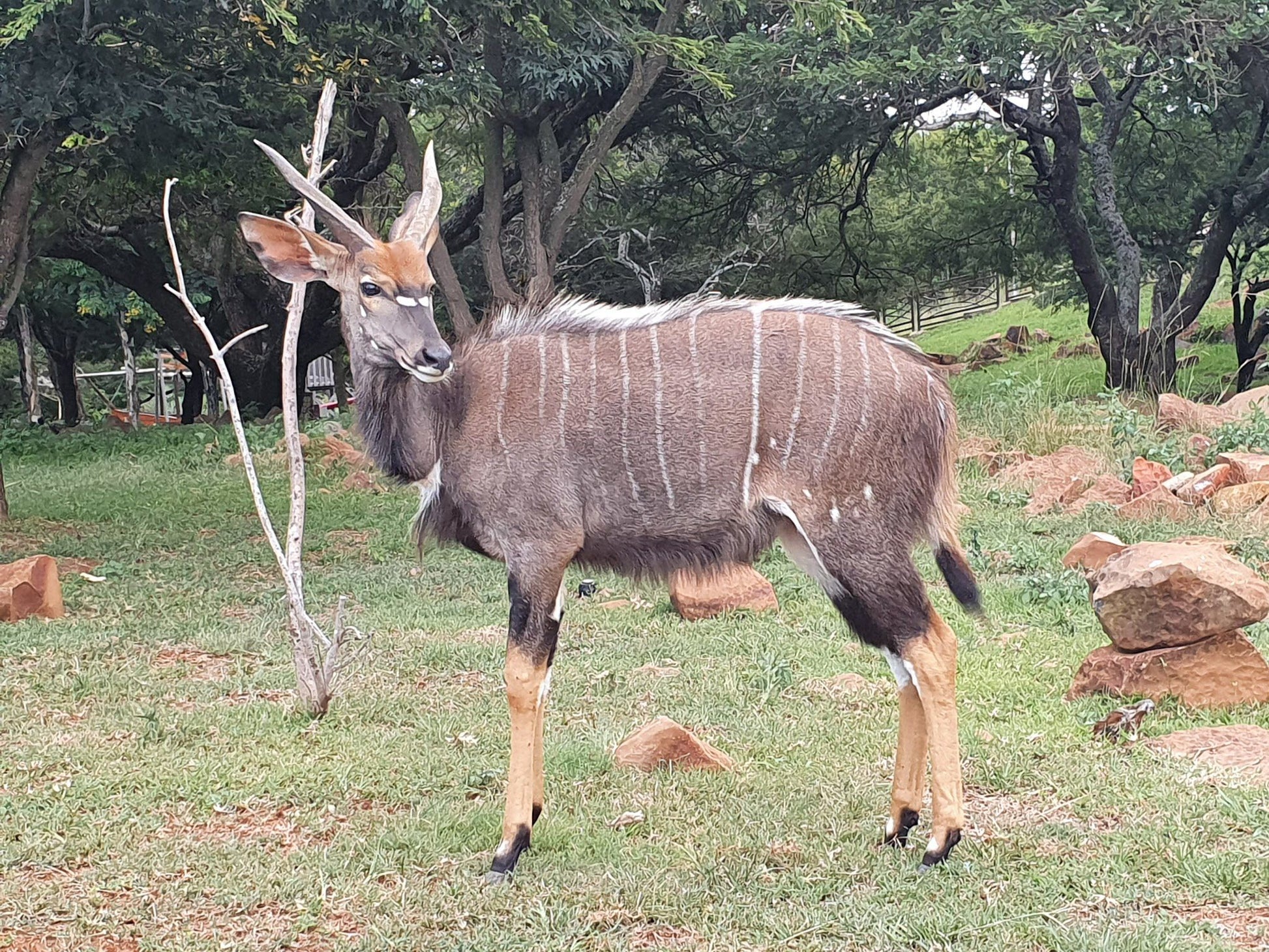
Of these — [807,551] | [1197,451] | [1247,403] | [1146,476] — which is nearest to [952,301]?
[1247,403]

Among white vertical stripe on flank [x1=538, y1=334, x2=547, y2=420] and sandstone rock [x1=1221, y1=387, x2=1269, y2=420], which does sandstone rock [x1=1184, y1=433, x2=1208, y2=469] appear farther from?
white vertical stripe on flank [x1=538, y1=334, x2=547, y2=420]

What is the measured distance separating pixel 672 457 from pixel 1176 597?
6.74 ft

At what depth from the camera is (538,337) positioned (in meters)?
3.97

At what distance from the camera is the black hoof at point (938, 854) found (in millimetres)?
3551

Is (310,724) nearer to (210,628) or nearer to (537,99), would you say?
(210,628)

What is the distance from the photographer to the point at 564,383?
3.82m

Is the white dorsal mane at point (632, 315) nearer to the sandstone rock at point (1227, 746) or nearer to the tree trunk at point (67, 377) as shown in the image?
the sandstone rock at point (1227, 746)

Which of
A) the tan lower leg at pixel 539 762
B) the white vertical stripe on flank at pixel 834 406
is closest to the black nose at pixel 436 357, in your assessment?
the tan lower leg at pixel 539 762

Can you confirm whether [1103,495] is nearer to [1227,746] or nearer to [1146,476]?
[1146,476]

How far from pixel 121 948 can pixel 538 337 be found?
1.97 meters

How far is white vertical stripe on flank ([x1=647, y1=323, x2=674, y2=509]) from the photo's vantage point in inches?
144

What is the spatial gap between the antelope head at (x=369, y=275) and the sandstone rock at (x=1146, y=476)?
601 centimetres

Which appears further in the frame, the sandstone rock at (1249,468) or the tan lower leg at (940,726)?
the sandstone rock at (1249,468)

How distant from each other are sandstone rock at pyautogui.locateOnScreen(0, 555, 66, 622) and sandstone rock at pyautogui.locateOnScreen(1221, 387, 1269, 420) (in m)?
8.25
